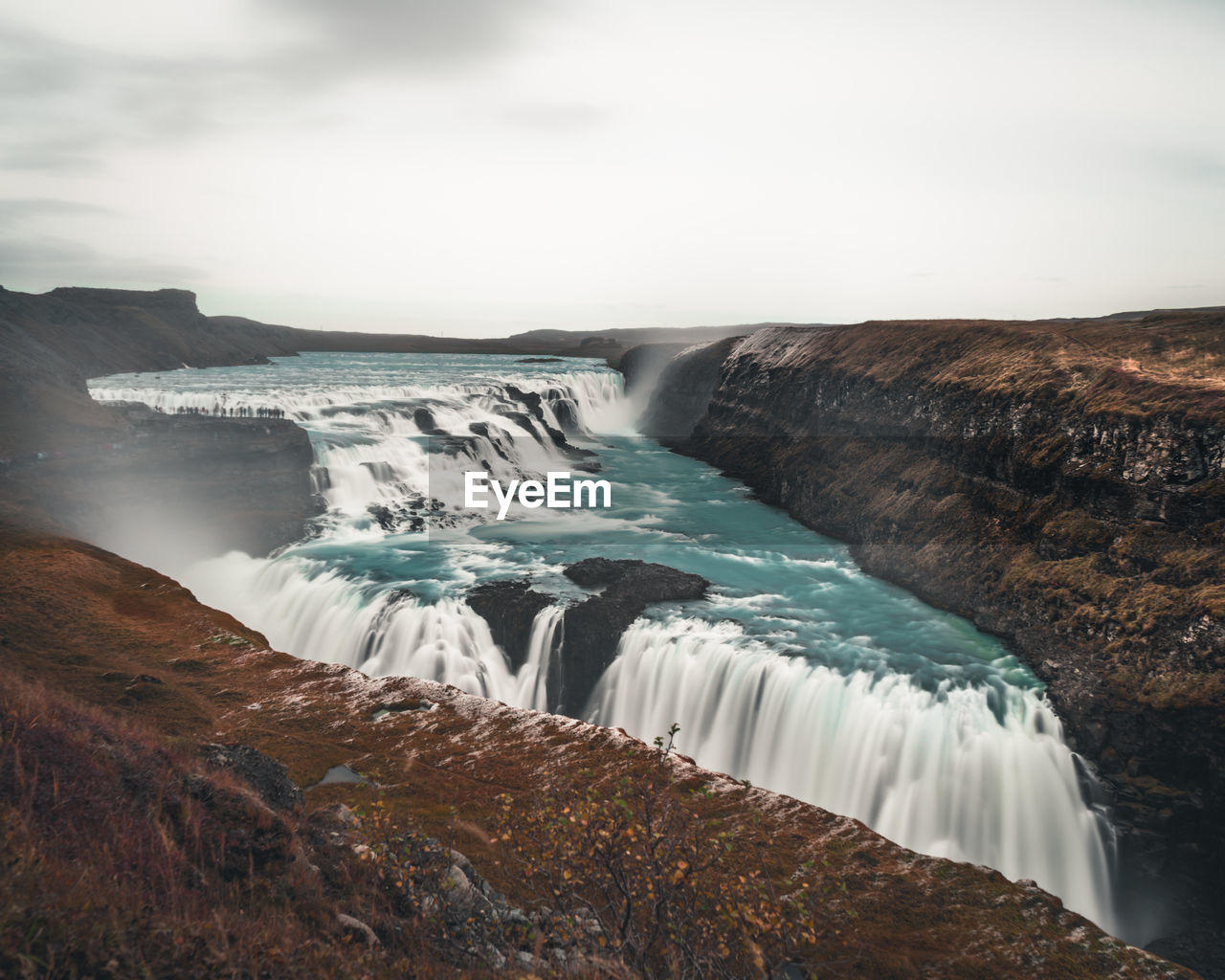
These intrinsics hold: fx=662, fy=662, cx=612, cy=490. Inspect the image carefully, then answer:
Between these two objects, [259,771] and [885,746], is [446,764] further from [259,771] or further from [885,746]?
[885,746]

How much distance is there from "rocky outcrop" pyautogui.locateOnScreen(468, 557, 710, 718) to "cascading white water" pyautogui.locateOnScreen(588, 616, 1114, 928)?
2.34 feet

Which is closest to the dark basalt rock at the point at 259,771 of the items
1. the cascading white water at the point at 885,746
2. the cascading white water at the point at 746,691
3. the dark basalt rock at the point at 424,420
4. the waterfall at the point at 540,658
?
the cascading white water at the point at 746,691

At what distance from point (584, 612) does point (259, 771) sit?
14.1 meters

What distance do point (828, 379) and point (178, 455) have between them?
40.5 meters

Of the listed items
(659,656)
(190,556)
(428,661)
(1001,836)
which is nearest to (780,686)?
(659,656)

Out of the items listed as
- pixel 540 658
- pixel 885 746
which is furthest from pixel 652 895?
pixel 540 658

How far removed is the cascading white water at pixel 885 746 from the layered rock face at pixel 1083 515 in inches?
49.2

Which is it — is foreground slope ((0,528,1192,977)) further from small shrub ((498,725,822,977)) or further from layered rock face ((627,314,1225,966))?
layered rock face ((627,314,1225,966))

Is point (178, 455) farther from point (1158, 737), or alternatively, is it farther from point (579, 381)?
point (579, 381)

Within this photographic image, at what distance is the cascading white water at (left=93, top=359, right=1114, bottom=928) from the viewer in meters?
16.4

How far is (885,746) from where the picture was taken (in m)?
18.1

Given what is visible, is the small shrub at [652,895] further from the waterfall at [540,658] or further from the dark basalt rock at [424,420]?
the dark basalt rock at [424,420]

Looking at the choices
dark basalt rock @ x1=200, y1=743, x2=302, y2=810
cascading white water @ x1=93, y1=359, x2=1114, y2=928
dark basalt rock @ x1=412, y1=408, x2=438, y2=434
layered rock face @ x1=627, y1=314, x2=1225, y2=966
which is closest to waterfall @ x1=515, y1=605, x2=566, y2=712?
cascading white water @ x1=93, y1=359, x2=1114, y2=928

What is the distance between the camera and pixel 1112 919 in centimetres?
1488
